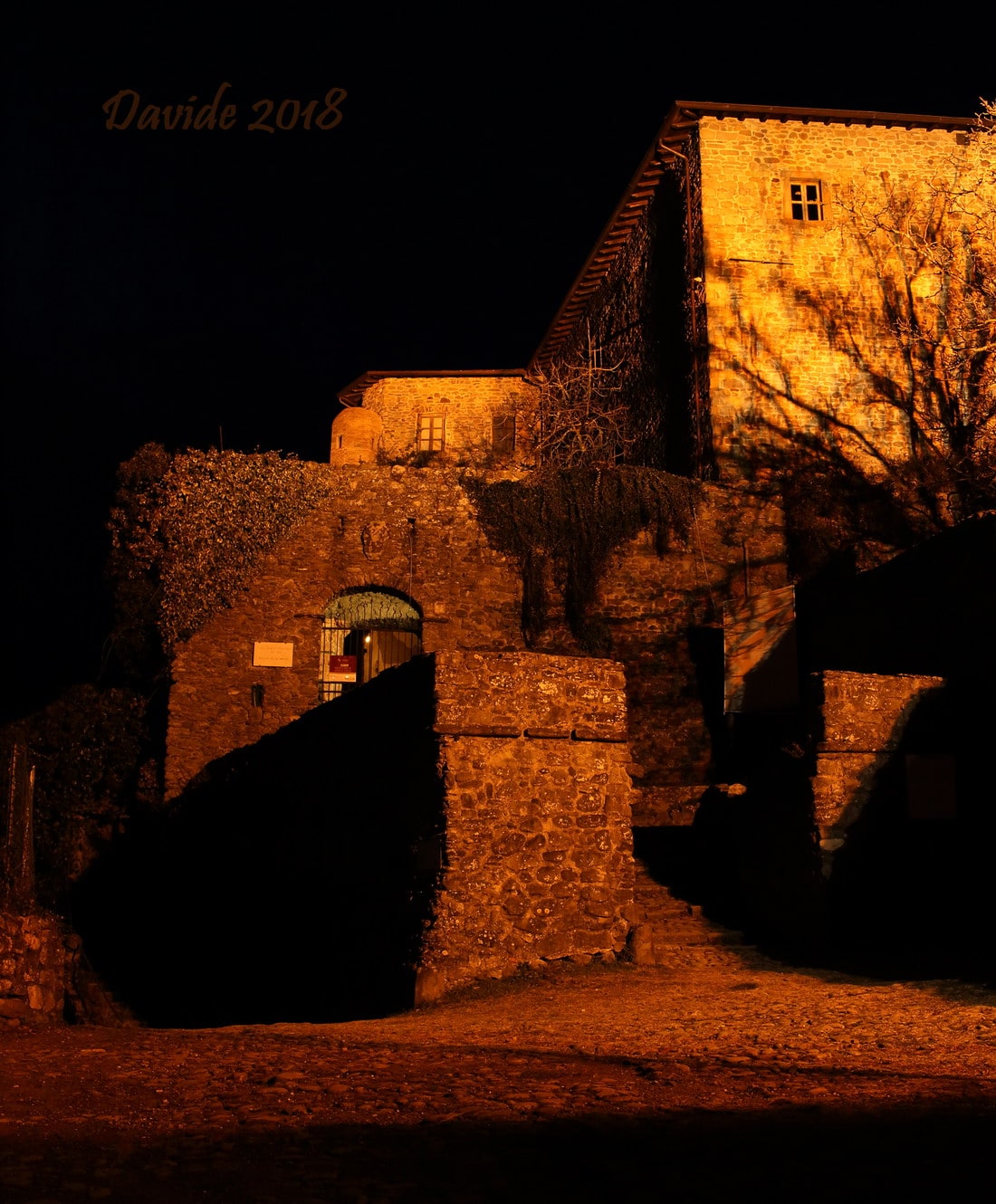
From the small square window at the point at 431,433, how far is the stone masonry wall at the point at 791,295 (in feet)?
23.3

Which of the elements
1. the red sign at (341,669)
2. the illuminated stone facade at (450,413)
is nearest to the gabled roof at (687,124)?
the illuminated stone facade at (450,413)

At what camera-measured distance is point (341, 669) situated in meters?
16.5

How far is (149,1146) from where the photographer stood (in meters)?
3.85

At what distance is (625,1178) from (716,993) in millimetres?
4328

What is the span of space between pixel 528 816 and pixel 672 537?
30.3 ft

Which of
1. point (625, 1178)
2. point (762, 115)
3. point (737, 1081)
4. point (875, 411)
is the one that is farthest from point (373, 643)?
point (625, 1178)

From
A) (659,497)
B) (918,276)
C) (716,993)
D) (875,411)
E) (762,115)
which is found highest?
(762,115)

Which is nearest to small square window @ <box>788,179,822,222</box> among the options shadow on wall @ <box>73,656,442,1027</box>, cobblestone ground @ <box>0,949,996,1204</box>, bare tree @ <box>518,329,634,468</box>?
bare tree @ <box>518,329,634,468</box>

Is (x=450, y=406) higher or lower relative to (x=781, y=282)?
lower

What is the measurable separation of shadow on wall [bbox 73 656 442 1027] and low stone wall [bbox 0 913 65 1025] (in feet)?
5.87

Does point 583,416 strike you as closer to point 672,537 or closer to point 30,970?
point 672,537

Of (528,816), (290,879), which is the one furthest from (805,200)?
(528,816)

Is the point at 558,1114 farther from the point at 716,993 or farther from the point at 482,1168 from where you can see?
the point at 716,993

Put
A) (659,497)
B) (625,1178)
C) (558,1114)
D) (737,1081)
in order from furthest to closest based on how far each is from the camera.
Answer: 1. (659,497)
2. (737,1081)
3. (558,1114)
4. (625,1178)
